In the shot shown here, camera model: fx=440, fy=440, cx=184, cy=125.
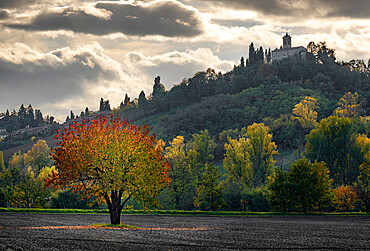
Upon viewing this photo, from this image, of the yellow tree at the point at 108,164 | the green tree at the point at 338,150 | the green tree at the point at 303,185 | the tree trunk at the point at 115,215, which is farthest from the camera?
the green tree at the point at 338,150

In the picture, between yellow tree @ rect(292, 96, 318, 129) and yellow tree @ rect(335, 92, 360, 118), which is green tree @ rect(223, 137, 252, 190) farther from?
yellow tree @ rect(335, 92, 360, 118)

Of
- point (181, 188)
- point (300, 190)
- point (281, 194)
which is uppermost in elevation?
point (181, 188)

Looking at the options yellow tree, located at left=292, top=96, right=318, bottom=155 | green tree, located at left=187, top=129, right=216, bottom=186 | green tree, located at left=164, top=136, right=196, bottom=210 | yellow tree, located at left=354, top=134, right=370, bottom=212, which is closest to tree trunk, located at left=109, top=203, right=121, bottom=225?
green tree, located at left=164, top=136, right=196, bottom=210

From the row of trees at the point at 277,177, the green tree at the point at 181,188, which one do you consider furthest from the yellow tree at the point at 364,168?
the green tree at the point at 181,188

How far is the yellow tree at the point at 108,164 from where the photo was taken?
45156 millimetres

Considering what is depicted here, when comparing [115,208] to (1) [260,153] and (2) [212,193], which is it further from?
(1) [260,153]

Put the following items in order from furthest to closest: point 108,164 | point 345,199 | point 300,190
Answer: point 345,199
point 300,190
point 108,164

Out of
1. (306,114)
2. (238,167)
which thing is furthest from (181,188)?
(306,114)

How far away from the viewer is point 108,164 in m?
45.6

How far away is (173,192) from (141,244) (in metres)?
72.4

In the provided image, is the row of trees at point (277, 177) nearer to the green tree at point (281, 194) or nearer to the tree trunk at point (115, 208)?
the green tree at point (281, 194)

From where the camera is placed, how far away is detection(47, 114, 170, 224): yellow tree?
45.2 metres

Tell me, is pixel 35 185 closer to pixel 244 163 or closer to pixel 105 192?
pixel 244 163

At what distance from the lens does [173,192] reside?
10144 cm
